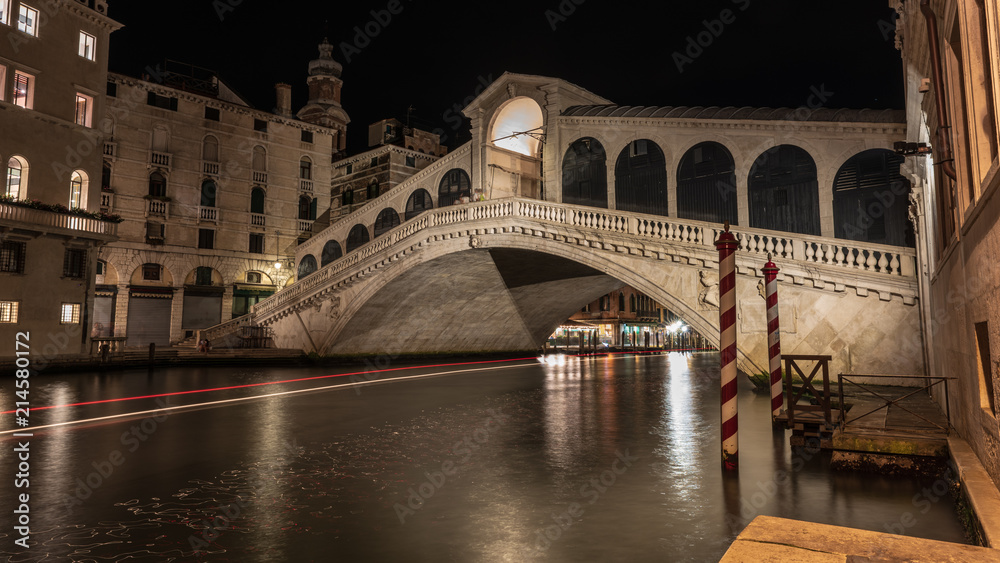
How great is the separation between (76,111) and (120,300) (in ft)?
33.6

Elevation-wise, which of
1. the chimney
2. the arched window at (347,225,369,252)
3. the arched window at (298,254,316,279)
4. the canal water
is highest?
the chimney

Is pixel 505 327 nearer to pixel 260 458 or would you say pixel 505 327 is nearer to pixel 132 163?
pixel 132 163

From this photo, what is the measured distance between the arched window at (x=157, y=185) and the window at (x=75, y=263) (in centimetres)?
900

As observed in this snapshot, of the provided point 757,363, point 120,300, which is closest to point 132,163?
point 120,300

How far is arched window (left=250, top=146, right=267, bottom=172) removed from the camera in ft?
115

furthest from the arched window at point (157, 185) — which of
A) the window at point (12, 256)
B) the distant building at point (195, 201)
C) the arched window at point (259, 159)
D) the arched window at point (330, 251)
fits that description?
the window at point (12, 256)

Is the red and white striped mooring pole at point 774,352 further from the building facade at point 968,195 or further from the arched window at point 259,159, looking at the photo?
the arched window at point 259,159

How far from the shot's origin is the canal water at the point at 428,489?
429 cm

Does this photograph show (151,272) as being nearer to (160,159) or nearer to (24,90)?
(160,159)

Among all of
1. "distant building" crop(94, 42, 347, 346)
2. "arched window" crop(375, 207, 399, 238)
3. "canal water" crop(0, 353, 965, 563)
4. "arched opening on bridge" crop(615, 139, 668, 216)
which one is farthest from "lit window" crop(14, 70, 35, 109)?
"arched opening on bridge" crop(615, 139, 668, 216)

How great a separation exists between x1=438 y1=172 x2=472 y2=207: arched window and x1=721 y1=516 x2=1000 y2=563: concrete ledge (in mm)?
25498

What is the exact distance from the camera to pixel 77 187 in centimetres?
2425

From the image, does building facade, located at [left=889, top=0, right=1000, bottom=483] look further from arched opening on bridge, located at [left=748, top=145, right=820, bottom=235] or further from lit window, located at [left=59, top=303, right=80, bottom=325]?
lit window, located at [left=59, top=303, right=80, bottom=325]

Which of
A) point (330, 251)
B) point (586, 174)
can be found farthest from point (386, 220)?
point (586, 174)
